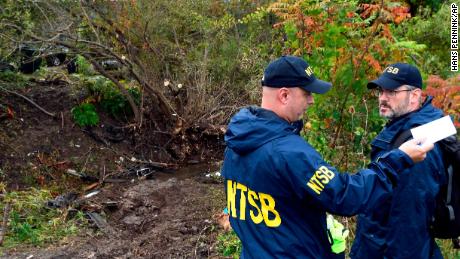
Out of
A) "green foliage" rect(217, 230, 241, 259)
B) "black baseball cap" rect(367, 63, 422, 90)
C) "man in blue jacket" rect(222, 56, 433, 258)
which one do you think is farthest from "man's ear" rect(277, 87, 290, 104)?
"green foliage" rect(217, 230, 241, 259)

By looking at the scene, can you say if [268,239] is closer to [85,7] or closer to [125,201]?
[125,201]

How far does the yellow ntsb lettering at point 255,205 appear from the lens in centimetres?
224

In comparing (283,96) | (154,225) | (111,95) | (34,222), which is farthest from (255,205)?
(111,95)

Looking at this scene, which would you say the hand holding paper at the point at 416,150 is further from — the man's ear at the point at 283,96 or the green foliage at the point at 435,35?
the green foliage at the point at 435,35

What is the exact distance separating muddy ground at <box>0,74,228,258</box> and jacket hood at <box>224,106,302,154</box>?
3740 mm

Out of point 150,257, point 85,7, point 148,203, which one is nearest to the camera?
point 150,257

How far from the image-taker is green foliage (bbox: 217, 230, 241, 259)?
5.68 metres

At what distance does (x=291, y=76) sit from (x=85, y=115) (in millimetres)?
8862

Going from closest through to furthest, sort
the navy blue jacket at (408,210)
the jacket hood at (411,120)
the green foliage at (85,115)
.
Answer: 1. the navy blue jacket at (408,210)
2. the jacket hood at (411,120)
3. the green foliage at (85,115)

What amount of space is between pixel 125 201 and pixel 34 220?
1439mm

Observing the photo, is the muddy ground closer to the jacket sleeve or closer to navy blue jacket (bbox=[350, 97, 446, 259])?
navy blue jacket (bbox=[350, 97, 446, 259])

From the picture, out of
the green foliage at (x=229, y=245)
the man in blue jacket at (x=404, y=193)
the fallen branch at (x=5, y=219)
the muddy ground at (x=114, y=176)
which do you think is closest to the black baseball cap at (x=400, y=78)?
the man in blue jacket at (x=404, y=193)

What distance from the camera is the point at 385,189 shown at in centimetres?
A: 221

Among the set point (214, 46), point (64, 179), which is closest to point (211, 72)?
point (214, 46)
